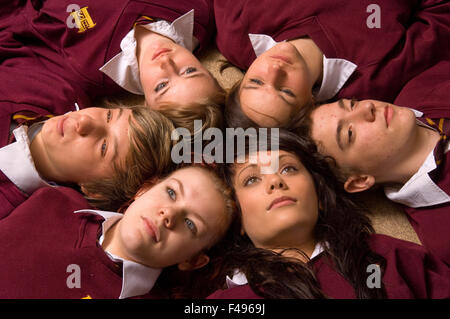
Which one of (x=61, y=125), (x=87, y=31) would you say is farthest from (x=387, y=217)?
(x=87, y=31)

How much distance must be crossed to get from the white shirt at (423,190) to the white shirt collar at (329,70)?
29 centimetres

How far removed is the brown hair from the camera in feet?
3.50

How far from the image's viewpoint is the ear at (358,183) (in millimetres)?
1096

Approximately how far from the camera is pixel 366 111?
41.0 inches

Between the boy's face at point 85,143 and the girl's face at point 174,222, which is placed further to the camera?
the boy's face at point 85,143

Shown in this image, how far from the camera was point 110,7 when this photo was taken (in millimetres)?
1269

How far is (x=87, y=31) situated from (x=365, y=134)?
794mm

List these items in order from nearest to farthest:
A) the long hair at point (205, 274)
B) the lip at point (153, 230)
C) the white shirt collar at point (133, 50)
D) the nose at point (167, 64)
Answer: the lip at point (153, 230), the long hair at point (205, 274), the nose at point (167, 64), the white shirt collar at point (133, 50)

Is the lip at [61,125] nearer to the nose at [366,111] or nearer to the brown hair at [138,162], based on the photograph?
the brown hair at [138,162]

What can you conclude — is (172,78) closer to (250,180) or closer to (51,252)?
(250,180)

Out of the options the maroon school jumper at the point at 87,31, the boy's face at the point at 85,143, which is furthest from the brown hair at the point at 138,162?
the maroon school jumper at the point at 87,31

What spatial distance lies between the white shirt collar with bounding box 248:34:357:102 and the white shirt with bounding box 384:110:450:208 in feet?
0.96

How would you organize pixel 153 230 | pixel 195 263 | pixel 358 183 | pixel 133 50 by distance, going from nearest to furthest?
1. pixel 153 230
2. pixel 195 263
3. pixel 358 183
4. pixel 133 50

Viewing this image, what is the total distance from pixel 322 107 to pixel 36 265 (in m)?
0.74
